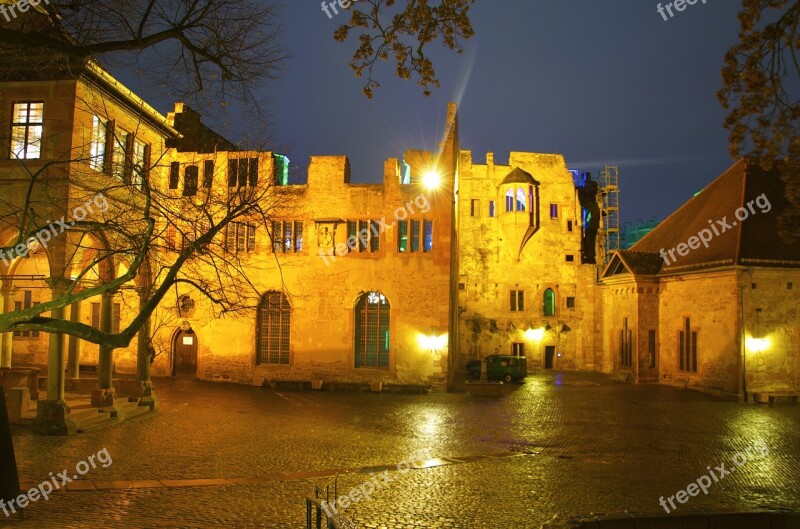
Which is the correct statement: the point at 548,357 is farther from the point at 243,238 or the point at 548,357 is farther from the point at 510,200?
the point at 243,238

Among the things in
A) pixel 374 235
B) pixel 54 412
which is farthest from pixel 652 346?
pixel 54 412

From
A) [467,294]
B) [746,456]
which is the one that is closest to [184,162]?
[467,294]

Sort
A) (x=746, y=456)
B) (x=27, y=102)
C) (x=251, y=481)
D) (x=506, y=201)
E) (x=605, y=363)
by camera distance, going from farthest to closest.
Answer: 1. (x=506, y=201)
2. (x=605, y=363)
3. (x=27, y=102)
4. (x=746, y=456)
5. (x=251, y=481)

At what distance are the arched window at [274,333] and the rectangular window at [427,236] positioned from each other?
707 cm

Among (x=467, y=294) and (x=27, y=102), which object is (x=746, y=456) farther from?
(x=467, y=294)

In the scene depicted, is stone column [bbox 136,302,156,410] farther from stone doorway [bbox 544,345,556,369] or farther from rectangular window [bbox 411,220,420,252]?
stone doorway [bbox 544,345,556,369]

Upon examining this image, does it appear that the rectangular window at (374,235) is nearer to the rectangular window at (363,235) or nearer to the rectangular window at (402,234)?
the rectangular window at (363,235)

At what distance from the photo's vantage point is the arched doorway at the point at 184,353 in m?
29.7

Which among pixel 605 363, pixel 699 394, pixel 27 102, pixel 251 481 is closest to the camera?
pixel 251 481

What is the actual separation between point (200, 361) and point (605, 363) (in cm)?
2497

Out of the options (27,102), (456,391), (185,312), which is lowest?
(456,391)

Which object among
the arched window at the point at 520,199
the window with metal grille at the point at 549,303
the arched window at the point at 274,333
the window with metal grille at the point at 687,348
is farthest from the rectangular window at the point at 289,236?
the window with metal grille at the point at 549,303

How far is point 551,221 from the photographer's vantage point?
4222 centimetres

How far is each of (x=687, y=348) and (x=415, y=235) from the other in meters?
14.4
